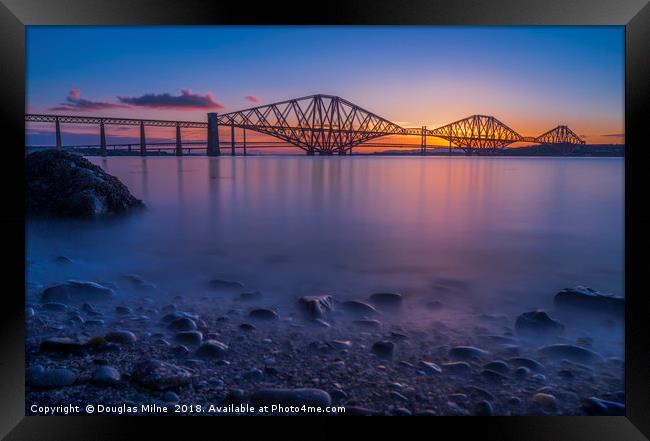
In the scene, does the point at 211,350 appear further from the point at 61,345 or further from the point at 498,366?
the point at 498,366

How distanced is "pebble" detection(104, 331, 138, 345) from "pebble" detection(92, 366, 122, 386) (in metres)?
0.24

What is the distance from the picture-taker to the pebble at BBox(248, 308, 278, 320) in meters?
2.62

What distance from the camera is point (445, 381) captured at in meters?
2.20

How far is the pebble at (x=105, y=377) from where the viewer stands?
2.12 m

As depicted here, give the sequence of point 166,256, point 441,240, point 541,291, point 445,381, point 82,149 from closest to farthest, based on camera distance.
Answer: point 445,381 → point 541,291 → point 166,256 → point 441,240 → point 82,149

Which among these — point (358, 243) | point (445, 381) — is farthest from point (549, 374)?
point (358, 243)

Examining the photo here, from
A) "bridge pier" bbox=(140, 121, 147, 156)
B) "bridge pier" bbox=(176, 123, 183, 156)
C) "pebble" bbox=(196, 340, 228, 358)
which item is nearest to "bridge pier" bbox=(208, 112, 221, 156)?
"bridge pier" bbox=(176, 123, 183, 156)

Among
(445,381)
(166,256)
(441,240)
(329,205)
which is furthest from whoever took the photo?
(329,205)

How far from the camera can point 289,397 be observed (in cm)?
215

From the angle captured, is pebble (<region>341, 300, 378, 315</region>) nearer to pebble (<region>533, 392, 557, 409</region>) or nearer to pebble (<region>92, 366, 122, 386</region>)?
pebble (<region>533, 392, 557, 409</region>)

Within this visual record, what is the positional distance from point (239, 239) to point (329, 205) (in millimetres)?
946

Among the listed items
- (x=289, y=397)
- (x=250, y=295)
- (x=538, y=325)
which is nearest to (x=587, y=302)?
(x=538, y=325)

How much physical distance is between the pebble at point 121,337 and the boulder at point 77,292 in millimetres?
462

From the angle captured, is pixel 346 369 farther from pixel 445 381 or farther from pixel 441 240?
pixel 441 240
